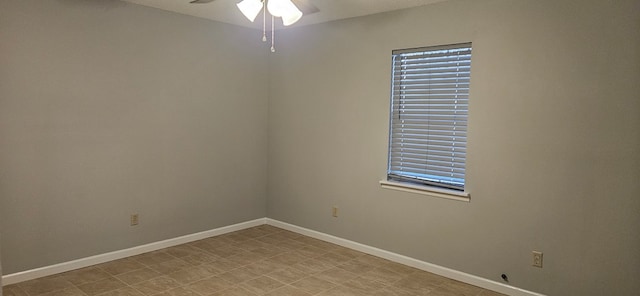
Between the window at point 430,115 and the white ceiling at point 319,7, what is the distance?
1.41 feet

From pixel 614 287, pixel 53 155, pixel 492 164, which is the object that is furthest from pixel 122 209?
pixel 614 287

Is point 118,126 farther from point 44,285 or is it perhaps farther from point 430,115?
point 430,115

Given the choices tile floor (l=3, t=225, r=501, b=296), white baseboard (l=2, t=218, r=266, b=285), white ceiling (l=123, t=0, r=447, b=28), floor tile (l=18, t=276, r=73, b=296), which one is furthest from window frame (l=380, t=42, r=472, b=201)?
floor tile (l=18, t=276, r=73, b=296)

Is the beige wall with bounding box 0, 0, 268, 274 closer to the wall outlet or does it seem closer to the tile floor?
the tile floor

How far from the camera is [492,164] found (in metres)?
3.43

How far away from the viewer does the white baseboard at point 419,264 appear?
342cm

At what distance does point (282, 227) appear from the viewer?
5176 millimetres

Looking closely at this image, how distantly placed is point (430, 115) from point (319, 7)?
1.40m

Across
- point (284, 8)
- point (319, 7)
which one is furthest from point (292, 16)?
point (319, 7)

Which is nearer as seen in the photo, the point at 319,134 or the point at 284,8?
the point at 284,8

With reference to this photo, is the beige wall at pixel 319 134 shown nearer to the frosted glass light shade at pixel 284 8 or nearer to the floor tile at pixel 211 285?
the floor tile at pixel 211 285

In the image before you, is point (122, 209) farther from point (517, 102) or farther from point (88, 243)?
point (517, 102)

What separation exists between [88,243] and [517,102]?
3.78m

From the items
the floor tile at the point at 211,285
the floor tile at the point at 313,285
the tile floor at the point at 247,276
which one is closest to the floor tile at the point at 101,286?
the tile floor at the point at 247,276
